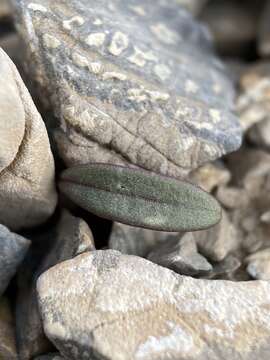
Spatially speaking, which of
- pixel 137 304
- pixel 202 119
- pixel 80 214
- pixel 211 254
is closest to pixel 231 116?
pixel 202 119

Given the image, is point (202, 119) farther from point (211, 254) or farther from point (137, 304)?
point (137, 304)

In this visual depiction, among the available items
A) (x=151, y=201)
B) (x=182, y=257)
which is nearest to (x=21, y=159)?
(x=151, y=201)

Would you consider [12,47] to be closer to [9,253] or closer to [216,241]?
[9,253]

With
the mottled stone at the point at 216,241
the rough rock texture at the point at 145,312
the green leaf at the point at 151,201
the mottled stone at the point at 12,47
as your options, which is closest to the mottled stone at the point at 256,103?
the mottled stone at the point at 216,241

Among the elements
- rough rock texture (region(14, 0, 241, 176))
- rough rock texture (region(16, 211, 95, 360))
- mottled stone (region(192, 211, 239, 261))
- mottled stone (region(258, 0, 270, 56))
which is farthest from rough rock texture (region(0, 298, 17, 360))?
mottled stone (region(258, 0, 270, 56))

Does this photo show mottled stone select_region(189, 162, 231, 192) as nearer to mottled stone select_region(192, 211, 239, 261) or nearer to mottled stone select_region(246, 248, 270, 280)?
mottled stone select_region(192, 211, 239, 261)
